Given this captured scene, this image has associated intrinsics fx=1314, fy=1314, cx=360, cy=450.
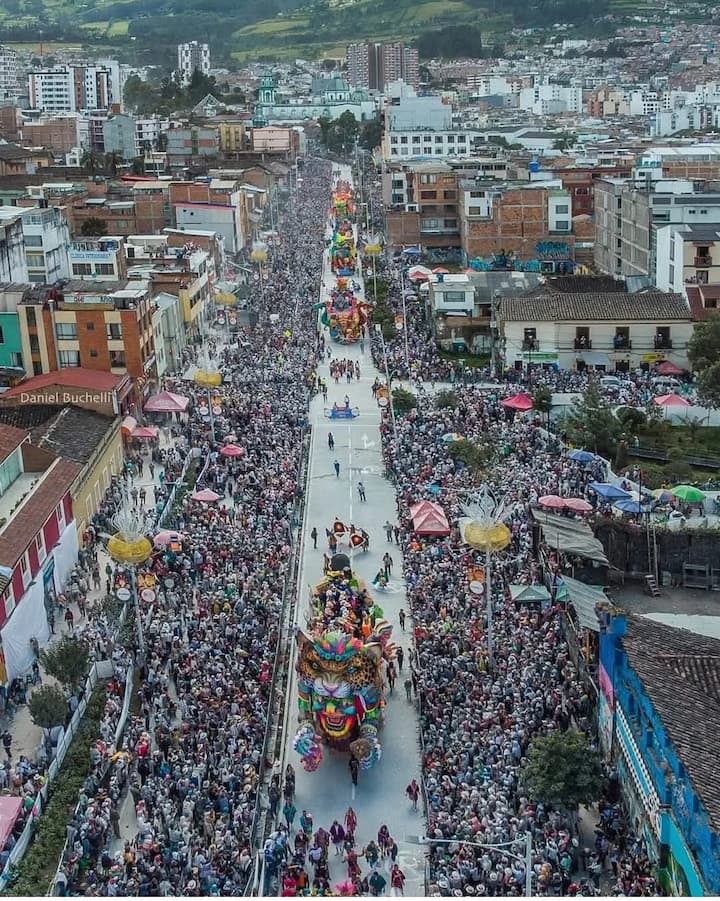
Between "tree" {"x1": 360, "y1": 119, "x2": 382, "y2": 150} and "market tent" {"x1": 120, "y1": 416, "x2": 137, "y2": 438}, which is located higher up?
"tree" {"x1": 360, "y1": 119, "x2": 382, "y2": 150}

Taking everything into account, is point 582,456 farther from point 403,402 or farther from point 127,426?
point 127,426

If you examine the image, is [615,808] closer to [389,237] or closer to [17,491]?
[17,491]

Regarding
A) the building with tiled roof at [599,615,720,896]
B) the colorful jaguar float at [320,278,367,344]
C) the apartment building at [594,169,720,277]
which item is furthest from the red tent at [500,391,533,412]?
the building with tiled roof at [599,615,720,896]

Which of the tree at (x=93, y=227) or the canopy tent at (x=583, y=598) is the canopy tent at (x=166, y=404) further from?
the tree at (x=93, y=227)

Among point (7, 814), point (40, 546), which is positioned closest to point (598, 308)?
point (40, 546)

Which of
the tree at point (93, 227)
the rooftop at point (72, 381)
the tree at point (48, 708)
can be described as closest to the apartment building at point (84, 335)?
the rooftop at point (72, 381)

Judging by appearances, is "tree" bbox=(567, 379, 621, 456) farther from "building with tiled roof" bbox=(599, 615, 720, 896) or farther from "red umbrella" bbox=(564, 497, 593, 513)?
"building with tiled roof" bbox=(599, 615, 720, 896)
